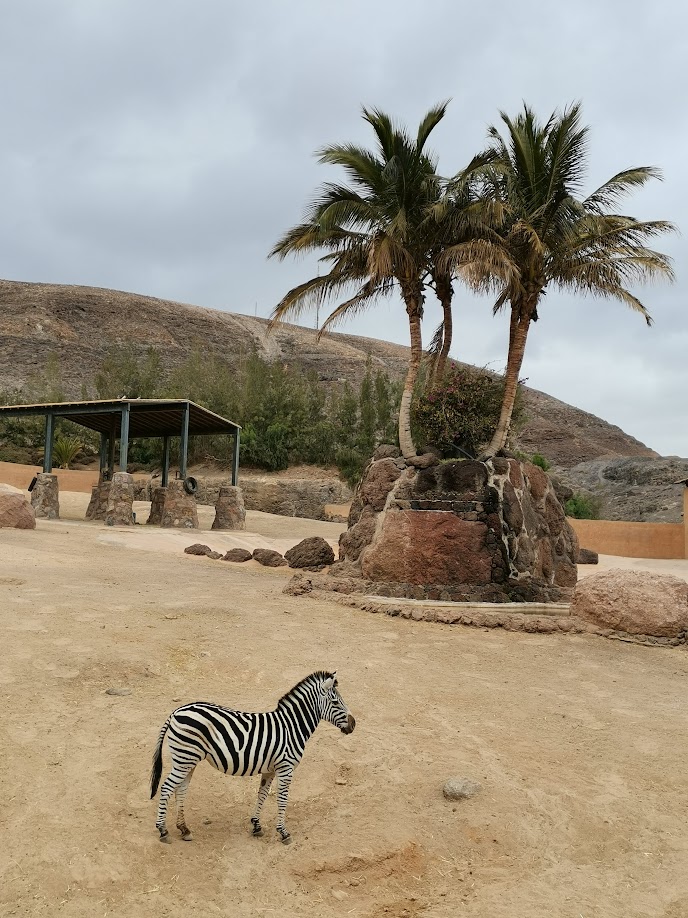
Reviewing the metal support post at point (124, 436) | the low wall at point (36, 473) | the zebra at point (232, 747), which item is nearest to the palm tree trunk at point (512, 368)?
Result: the zebra at point (232, 747)

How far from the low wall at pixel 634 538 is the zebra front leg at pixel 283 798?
73.4 feet

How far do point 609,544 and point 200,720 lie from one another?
76.8 ft

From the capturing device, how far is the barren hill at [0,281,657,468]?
172 feet

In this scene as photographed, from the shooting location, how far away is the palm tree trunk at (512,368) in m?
12.7

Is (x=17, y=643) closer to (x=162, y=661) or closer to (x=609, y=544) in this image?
(x=162, y=661)

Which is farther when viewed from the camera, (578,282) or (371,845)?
(578,282)

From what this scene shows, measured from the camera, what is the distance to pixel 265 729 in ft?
12.3

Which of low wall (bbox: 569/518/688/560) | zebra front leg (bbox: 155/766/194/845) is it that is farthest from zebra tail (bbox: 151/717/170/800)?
low wall (bbox: 569/518/688/560)

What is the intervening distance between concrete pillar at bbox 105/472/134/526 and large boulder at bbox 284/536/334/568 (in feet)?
23.0

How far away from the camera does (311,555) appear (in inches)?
561

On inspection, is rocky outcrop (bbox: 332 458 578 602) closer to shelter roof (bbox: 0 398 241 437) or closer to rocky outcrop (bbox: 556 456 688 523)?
shelter roof (bbox: 0 398 241 437)

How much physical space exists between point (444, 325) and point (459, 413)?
2.18 m

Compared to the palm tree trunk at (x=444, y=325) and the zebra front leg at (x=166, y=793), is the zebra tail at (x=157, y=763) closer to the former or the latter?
the zebra front leg at (x=166, y=793)

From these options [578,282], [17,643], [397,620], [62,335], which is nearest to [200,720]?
[17,643]
